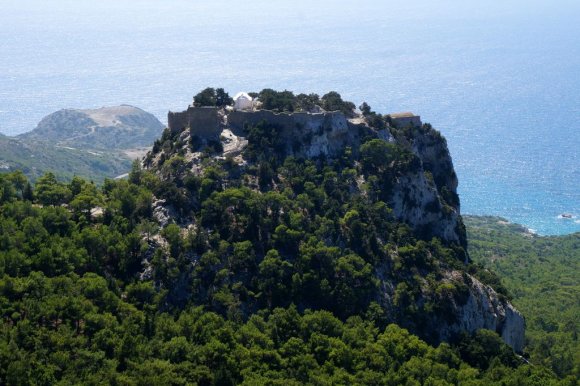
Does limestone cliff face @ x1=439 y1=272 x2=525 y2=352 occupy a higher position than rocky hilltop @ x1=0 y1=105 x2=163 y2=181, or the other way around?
rocky hilltop @ x1=0 y1=105 x2=163 y2=181

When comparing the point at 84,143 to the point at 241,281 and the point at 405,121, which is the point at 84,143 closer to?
the point at 405,121

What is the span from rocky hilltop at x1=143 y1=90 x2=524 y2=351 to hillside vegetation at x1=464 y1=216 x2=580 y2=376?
4198 millimetres

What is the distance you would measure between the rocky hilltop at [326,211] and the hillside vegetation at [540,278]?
4198mm

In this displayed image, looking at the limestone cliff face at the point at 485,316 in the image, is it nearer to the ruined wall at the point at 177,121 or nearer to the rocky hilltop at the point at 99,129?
the ruined wall at the point at 177,121

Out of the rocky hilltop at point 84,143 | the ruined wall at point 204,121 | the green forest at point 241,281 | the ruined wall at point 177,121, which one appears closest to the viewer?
the green forest at point 241,281

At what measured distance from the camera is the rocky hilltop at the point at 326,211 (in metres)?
47.5

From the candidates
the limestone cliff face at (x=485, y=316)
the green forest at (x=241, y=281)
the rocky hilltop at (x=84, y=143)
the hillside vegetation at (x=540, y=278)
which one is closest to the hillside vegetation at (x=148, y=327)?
the green forest at (x=241, y=281)

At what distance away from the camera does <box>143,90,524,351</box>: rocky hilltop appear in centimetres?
4750

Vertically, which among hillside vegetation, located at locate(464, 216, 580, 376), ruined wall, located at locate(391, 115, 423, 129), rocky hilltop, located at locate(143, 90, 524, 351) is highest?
ruined wall, located at locate(391, 115, 423, 129)

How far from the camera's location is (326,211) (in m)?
54.1

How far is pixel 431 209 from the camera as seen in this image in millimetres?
60531

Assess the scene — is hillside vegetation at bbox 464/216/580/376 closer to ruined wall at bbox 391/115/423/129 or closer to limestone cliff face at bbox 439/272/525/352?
limestone cliff face at bbox 439/272/525/352

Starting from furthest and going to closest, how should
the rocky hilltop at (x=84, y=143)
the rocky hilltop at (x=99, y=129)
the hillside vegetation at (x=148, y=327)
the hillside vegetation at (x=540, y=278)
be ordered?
the rocky hilltop at (x=99, y=129)
the rocky hilltop at (x=84, y=143)
the hillside vegetation at (x=540, y=278)
the hillside vegetation at (x=148, y=327)

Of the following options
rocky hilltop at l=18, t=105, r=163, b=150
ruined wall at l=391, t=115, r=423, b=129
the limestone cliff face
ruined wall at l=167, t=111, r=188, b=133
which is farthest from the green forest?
rocky hilltop at l=18, t=105, r=163, b=150
